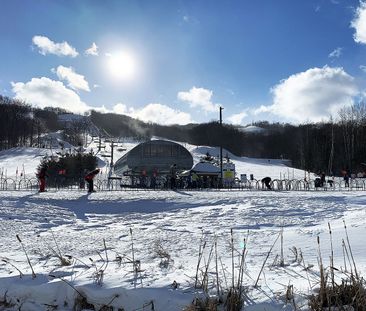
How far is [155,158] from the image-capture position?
1826 inches

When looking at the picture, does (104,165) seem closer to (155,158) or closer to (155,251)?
(155,158)

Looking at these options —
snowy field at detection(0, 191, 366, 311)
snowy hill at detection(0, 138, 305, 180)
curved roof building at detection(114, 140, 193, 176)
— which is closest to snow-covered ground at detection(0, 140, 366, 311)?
snowy field at detection(0, 191, 366, 311)

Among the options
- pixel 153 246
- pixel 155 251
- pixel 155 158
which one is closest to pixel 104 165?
pixel 155 158

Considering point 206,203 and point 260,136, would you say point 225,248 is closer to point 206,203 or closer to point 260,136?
point 206,203

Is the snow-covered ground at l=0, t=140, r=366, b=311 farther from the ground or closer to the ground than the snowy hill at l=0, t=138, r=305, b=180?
closer to the ground

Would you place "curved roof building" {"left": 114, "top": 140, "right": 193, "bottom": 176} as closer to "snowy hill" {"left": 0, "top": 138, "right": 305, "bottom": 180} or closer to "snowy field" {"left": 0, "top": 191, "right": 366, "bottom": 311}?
"snowy hill" {"left": 0, "top": 138, "right": 305, "bottom": 180}

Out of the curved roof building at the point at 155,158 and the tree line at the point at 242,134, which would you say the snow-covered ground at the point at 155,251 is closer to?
the curved roof building at the point at 155,158

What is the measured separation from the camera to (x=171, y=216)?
44.3 feet

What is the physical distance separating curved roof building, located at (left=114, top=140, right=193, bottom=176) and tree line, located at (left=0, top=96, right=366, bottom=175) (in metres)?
15.3

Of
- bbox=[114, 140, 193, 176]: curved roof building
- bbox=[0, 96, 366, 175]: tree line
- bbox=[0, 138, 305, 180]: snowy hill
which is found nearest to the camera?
bbox=[114, 140, 193, 176]: curved roof building

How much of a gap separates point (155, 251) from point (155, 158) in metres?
39.2

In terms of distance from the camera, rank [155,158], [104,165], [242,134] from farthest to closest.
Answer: [242,134]
[104,165]
[155,158]

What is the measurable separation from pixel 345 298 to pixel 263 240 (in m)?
3.66

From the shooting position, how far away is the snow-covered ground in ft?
16.8
